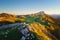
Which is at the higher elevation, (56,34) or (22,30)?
(22,30)

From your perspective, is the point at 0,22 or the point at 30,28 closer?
the point at 30,28

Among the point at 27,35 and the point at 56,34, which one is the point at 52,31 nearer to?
the point at 56,34

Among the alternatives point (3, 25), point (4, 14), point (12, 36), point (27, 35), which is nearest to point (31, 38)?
point (27, 35)

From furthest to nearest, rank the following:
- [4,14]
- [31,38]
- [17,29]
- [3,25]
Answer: [4,14], [3,25], [17,29], [31,38]

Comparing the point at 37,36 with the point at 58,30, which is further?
the point at 58,30

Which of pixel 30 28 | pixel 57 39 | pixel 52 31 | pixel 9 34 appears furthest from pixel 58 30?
pixel 9 34

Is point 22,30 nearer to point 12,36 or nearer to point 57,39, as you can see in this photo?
point 12,36

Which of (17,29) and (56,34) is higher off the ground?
(17,29)

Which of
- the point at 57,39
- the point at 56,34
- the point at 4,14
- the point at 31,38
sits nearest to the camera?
the point at 31,38

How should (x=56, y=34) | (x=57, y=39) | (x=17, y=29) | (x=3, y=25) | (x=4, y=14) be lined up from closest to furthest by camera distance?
(x=17, y=29) < (x=3, y=25) < (x=57, y=39) < (x=56, y=34) < (x=4, y=14)
